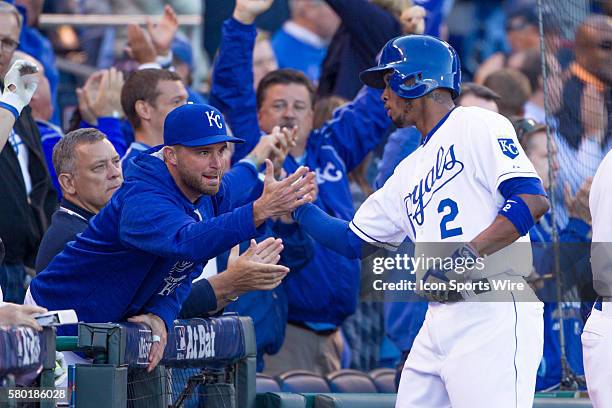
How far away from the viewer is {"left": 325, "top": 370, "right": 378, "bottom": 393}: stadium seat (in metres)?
6.84

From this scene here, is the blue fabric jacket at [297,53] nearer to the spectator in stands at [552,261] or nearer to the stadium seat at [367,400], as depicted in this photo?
the spectator in stands at [552,261]

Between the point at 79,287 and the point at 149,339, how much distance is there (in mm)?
535

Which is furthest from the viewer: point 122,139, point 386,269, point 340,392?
point 386,269

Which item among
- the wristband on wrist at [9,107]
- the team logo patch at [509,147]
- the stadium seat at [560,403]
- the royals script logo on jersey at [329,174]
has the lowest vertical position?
the stadium seat at [560,403]

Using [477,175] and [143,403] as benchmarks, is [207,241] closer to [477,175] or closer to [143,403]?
[143,403]

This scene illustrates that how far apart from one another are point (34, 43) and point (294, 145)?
8.54 ft

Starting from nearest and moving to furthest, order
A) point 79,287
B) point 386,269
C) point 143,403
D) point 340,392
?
point 143,403 < point 79,287 < point 340,392 < point 386,269

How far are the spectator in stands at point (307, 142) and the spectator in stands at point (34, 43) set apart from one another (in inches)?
54.8

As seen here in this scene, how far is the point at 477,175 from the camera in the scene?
16.1ft

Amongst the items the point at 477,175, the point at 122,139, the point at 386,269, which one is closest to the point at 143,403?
the point at 477,175

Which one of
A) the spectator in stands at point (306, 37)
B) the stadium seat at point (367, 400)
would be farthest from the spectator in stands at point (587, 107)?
the spectator in stands at point (306, 37)

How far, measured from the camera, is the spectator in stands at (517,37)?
11.0 m

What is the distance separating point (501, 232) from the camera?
471cm

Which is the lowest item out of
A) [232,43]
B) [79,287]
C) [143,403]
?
[143,403]
